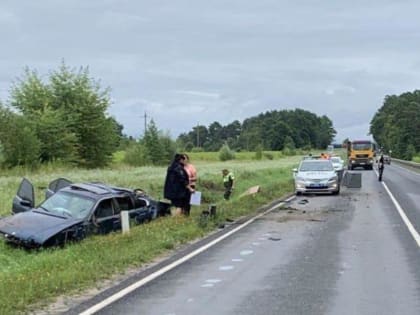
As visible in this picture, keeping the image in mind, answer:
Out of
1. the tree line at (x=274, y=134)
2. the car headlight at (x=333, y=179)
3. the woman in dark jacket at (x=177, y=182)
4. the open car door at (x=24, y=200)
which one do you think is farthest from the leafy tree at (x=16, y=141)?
the tree line at (x=274, y=134)

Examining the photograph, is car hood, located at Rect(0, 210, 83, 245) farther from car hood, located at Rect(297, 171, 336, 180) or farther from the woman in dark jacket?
car hood, located at Rect(297, 171, 336, 180)

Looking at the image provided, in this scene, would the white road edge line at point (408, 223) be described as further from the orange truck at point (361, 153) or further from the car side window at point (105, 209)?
the orange truck at point (361, 153)

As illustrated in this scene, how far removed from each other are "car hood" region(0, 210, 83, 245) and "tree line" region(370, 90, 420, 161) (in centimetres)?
11286

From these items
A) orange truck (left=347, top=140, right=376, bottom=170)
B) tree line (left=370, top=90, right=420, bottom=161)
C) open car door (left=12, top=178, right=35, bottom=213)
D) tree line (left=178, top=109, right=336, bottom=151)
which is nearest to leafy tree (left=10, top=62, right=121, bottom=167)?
orange truck (left=347, top=140, right=376, bottom=170)

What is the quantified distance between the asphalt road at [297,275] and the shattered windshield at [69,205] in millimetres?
3218

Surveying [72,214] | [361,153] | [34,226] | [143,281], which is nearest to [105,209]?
[72,214]

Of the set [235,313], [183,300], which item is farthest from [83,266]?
[235,313]

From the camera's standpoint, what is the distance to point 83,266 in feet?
36.1

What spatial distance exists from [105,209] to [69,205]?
33.4 inches

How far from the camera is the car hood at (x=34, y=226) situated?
45.8 feet

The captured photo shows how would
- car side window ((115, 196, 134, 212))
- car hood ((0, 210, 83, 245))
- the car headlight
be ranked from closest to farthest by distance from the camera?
car hood ((0, 210, 83, 245)) → car side window ((115, 196, 134, 212)) → the car headlight

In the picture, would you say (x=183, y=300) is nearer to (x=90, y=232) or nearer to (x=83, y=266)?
(x=83, y=266)

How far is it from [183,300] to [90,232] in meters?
6.96

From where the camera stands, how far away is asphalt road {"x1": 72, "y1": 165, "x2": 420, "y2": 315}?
827cm
